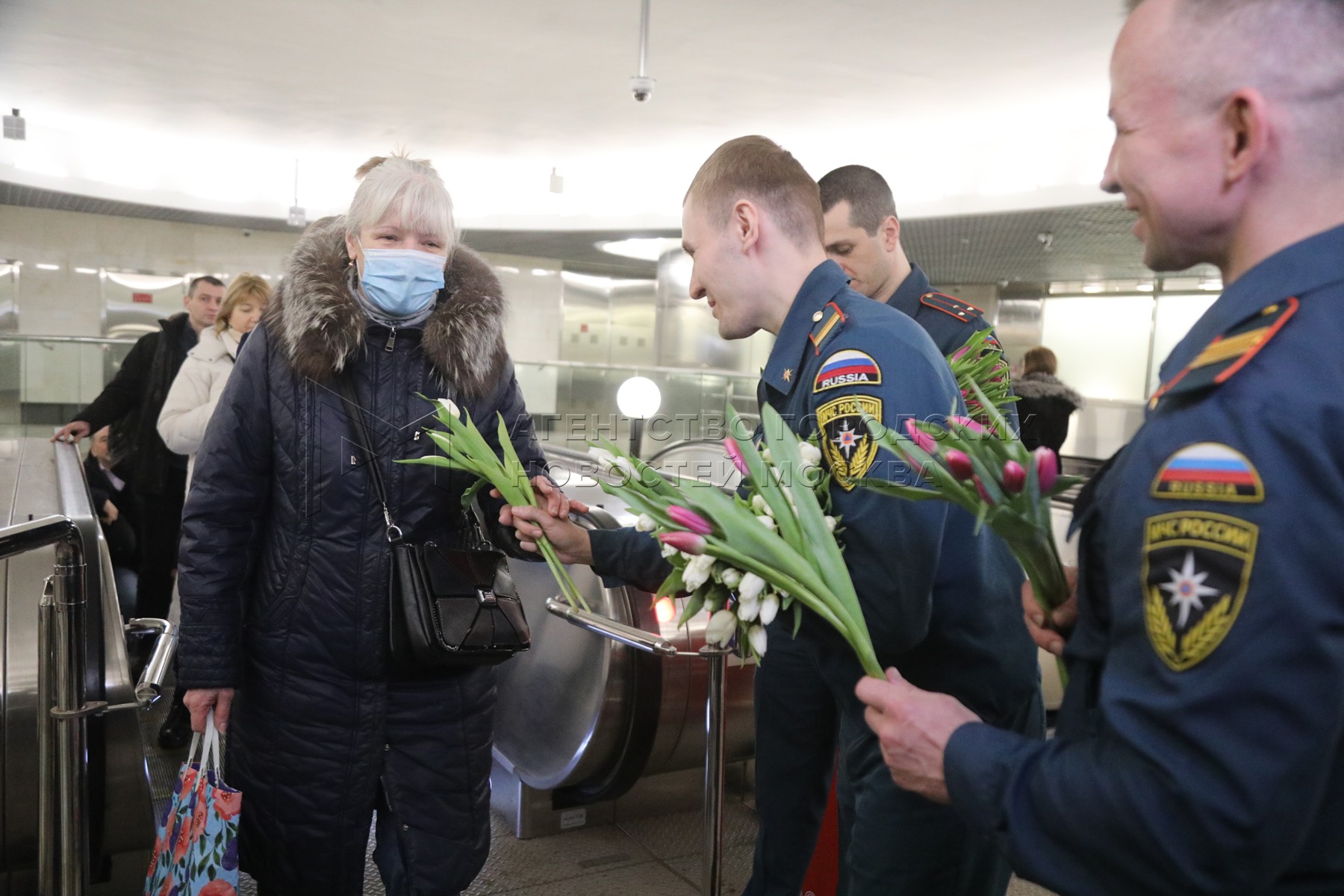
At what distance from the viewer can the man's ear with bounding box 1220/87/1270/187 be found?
871 mm

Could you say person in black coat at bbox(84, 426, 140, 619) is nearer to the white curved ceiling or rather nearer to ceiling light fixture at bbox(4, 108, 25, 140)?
the white curved ceiling

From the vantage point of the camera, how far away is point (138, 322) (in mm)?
15367

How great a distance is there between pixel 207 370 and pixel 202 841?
2443 millimetres

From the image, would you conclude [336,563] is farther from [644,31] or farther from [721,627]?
[644,31]

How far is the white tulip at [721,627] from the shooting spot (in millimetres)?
1337

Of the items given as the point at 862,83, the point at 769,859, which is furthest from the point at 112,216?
the point at 769,859

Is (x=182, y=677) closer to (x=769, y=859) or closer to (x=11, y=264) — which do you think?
(x=769, y=859)

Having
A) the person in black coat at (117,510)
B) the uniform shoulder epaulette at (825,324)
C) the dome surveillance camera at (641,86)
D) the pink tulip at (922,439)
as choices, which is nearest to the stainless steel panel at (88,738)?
the uniform shoulder epaulette at (825,324)

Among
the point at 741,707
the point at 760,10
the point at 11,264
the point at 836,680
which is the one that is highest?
the point at 760,10

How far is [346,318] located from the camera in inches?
83.4

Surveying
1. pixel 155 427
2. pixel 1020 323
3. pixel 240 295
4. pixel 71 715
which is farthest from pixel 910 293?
pixel 1020 323

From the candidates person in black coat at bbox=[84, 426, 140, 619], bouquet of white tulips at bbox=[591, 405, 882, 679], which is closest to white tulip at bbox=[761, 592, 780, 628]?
bouquet of white tulips at bbox=[591, 405, 882, 679]

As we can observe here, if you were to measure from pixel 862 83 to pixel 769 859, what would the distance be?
7.42 metres

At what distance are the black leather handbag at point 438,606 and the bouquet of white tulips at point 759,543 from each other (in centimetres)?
80
